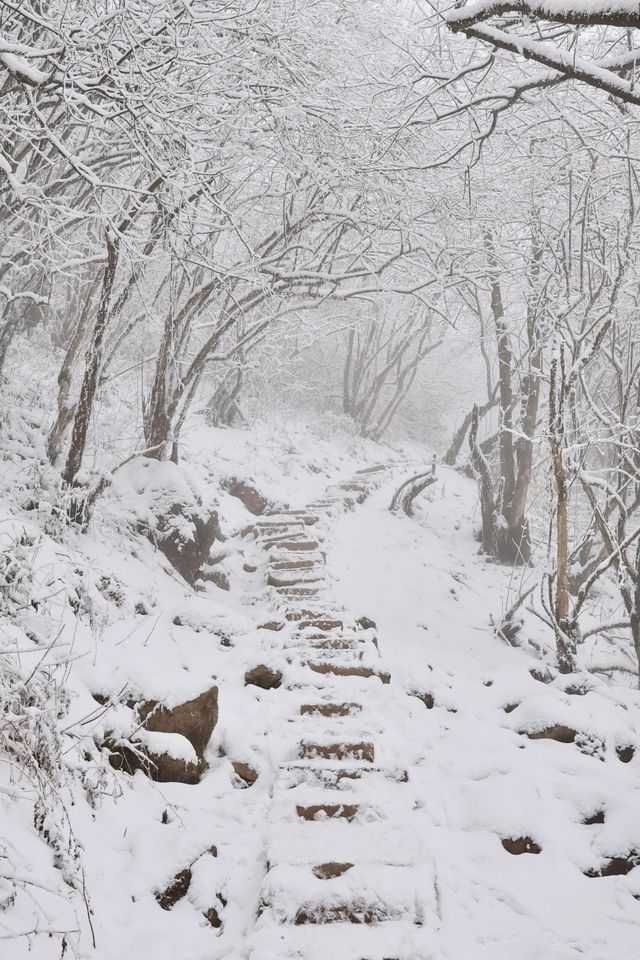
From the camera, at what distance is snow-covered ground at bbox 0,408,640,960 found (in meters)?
2.46

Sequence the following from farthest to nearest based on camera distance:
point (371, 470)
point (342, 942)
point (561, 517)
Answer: point (371, 470), point (561, 517), point (342, 942)

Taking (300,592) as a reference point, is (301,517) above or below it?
above

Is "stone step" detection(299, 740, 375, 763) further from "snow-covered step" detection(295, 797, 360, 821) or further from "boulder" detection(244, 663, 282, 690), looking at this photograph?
"boulder" detection(244, 663, 282, 690)

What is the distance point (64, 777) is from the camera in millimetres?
2520

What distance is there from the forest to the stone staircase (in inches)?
0.7

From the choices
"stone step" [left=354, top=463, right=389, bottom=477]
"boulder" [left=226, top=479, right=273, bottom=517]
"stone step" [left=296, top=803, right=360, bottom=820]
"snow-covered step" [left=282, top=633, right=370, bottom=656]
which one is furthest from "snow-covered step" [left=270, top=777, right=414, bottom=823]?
"stone step" [left=354, top=463, right=389, bottom=477]

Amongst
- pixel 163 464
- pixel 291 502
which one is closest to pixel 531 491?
pixel 291 502

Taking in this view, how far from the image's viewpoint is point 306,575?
729cm

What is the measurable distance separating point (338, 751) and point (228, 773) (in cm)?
70

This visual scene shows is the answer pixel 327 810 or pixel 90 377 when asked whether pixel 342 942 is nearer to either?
pixel 327 810

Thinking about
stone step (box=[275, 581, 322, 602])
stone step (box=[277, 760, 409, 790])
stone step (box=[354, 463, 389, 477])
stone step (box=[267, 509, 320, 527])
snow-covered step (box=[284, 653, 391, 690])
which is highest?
stone step (box=[354, 463, 389, 477])

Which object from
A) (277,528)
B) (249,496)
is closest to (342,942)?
(277,528)

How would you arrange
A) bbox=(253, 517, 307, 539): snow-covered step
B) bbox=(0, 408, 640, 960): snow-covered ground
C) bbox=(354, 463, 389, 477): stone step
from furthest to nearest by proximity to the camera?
bbox=(354, 463, 389, 477): stone step
bbox=(253, 517, 307, 539): snow-covered step
bbox=(0, 408, 640, 960): snow-covered ground

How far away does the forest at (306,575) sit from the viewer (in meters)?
2.75
